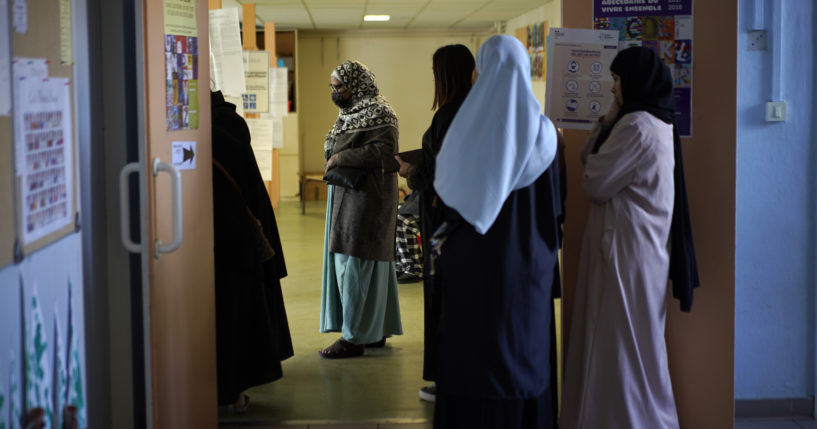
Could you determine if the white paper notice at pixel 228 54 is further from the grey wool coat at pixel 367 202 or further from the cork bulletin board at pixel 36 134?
the cork bulletin board at pixel 36 134

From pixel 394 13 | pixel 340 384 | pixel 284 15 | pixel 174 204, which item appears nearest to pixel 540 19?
pixel 394 13

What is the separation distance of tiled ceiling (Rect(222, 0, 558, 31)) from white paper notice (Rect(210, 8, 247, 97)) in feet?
13.8

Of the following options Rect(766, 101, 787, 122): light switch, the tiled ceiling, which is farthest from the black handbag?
the tiled ceiling

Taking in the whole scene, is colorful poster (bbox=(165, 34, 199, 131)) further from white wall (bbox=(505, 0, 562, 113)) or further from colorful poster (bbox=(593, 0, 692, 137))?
white wall (bbox=(505, 0, 562, 113))

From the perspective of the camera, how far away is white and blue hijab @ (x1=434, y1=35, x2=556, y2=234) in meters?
2.56

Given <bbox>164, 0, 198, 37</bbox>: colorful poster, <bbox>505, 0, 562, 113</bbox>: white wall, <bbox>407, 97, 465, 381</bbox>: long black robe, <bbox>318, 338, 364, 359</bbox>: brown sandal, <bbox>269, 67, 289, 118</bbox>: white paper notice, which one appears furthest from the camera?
<bbox>269, 67, 289, 118</bbox>: white paper notice

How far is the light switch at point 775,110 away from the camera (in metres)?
3.66

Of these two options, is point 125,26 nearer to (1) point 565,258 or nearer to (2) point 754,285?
(1) point 565,258

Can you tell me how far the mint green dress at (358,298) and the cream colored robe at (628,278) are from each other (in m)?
1.55

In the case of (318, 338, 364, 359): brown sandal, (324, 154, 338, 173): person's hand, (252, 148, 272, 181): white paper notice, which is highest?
(324, 154, 338, 173): person's hand

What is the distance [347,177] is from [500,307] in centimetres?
180

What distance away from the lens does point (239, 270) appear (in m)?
3.51

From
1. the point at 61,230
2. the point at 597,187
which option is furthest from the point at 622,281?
the point at 61,230

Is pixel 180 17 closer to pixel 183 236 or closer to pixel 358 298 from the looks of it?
pixel 183 236
